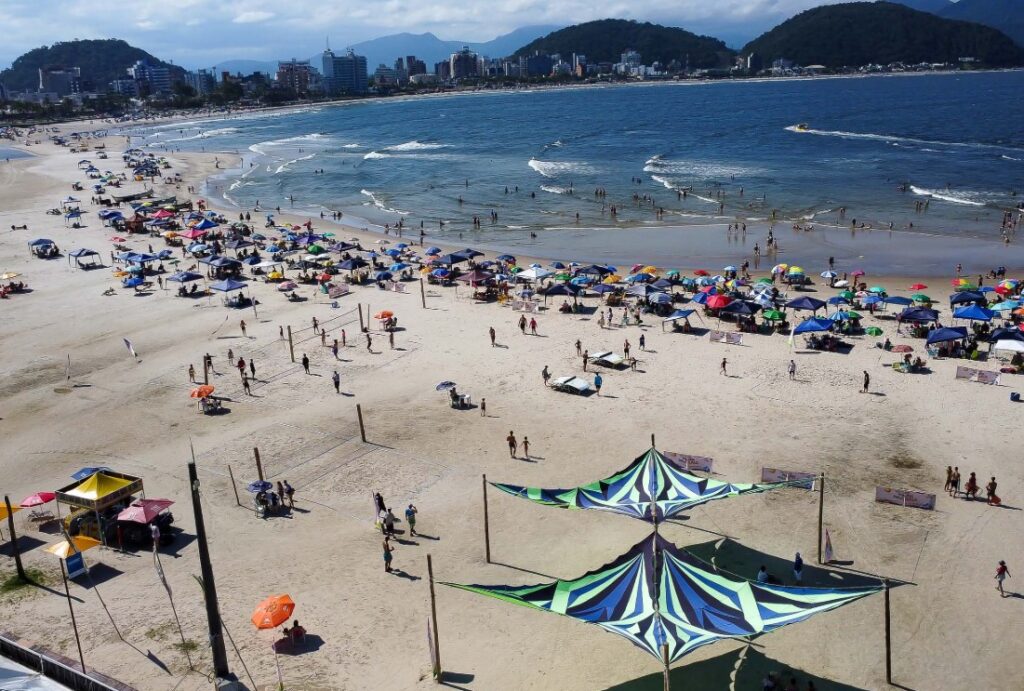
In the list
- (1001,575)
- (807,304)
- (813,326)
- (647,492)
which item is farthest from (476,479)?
(807,304)

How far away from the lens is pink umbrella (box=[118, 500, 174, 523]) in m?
18.2

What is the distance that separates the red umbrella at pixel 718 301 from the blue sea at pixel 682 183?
1336cm

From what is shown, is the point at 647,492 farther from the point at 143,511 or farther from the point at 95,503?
the point at 95,503

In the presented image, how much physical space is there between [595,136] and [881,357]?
101792mm

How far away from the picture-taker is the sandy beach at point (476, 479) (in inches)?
576

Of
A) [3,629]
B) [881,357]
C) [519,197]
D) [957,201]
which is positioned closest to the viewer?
[3,629]

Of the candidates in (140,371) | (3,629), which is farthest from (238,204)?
(3,629)

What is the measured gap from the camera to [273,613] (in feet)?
48.0

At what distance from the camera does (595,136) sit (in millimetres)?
124875

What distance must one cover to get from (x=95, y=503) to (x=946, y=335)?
92.8 feet

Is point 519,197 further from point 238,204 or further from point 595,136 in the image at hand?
point 595,136

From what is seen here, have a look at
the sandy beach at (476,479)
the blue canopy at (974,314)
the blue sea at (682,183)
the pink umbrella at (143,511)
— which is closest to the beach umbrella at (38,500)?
the sandy beach at (476,479)

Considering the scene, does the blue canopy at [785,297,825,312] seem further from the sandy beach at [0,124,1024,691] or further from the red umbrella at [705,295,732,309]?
the red umbrella at [705,295,732,309]

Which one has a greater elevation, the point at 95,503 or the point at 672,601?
the point at 672,601
